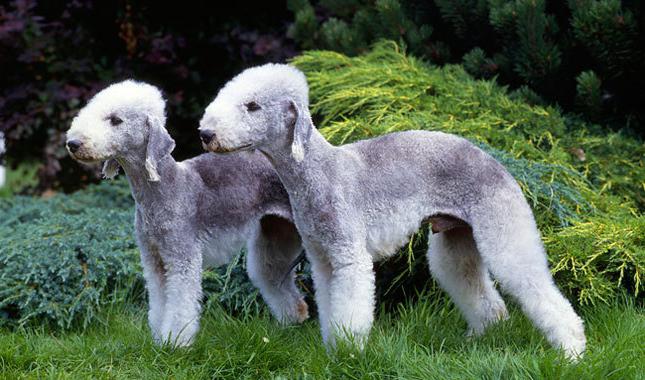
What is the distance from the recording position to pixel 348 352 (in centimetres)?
371

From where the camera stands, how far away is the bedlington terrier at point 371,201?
3723 mm

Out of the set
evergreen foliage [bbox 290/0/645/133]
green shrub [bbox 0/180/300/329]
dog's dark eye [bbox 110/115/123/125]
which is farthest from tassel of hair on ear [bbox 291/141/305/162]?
evergreen foliage [bbox 290/0/645/133]

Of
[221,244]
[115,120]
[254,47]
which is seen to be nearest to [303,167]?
[221,244]

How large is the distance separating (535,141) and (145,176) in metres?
2.91

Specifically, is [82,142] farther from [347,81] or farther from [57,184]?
[57,184]

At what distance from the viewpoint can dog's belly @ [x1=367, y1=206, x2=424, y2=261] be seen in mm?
3955

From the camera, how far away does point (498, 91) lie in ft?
20.3

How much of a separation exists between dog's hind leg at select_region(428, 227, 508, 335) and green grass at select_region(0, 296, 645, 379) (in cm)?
11

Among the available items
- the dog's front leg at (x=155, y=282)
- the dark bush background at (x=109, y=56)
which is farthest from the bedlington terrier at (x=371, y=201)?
the dark bush background at (x=109, y=56)

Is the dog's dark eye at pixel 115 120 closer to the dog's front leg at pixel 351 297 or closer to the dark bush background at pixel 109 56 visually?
the dog's front leg at pixel 351 297

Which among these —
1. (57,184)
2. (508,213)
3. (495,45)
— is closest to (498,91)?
(495,45)

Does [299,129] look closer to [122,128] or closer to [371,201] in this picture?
[371,201]

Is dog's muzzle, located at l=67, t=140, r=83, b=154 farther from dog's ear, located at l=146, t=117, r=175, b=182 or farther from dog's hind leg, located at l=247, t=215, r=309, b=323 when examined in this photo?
dog's hind leg, located at l=247, t=215, r=309, b=323

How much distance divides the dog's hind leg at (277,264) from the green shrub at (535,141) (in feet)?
2.26
